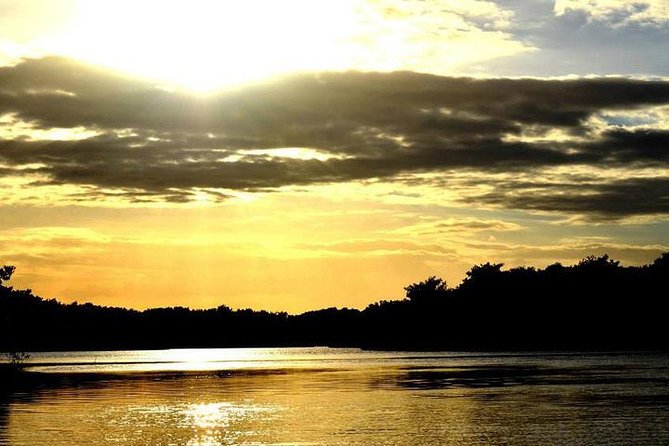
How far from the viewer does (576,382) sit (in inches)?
3880

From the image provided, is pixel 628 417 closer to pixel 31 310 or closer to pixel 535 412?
pixel 535 412

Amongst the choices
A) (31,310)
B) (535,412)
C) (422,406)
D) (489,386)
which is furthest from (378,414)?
(31,310)

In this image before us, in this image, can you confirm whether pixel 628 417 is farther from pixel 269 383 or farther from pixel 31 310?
pixel 31 310

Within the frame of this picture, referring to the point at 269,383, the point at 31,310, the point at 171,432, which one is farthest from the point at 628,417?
the point at 31,310

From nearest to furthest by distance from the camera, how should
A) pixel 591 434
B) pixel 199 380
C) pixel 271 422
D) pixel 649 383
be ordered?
pixel 591 434 → pixel 271 422 → pixel 649 383 → pixel 199 380

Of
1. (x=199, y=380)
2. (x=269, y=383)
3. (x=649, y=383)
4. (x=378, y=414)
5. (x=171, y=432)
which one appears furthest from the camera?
(x=199, y=380)

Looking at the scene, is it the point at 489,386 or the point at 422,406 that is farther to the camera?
the point at 489,386

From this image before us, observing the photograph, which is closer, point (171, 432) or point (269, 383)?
point (171, 432)

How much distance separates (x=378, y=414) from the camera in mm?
70625

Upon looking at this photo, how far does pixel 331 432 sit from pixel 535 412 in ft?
54.3

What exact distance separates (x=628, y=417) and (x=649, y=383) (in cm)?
3187

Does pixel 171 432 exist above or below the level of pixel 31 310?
below

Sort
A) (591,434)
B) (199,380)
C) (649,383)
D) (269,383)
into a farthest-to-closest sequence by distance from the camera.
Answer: (199,380)
(269,383)
(649,383)
(591,434)

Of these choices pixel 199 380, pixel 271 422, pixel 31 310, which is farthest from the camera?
pixel 31 310
